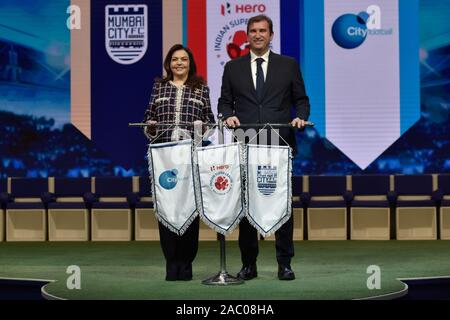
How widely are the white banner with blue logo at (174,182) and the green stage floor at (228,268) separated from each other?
413mm

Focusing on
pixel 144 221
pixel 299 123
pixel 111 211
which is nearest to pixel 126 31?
pixel 111 211

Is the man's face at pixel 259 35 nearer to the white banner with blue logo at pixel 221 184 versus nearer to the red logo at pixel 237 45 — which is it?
the white banner with blue logo at pixel 221 184

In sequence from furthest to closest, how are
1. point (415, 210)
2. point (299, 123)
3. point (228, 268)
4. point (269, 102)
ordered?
point (415, 210), point (228, 268), point (269, 102), point (299, 123)

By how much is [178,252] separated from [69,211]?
4.64 m

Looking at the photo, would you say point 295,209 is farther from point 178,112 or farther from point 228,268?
point 178,112

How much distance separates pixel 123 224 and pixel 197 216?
4.60m

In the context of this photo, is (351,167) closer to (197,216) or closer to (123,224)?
(123,224)

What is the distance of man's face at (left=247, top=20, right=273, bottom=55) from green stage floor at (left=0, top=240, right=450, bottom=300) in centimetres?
145

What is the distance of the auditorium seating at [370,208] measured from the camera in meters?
9.51

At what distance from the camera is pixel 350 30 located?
32.1 ft

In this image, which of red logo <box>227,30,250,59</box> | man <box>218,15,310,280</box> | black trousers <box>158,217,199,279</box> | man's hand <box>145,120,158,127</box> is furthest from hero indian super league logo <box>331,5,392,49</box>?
black trousers <box>158,217,199,279</box>

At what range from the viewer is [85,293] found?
4.88 m

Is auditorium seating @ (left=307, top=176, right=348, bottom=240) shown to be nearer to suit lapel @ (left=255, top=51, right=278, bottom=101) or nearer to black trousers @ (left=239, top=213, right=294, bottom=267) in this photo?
black trousers @ (left=239, top=213, right=294, bottom=267)

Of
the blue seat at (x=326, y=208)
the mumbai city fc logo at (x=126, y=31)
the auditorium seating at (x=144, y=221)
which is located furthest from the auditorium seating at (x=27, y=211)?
the blue seat at (x=326, y=208)
